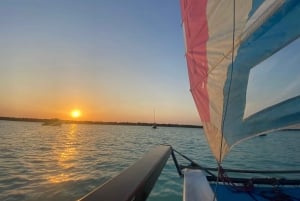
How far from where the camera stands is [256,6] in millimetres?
1533

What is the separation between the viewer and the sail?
1.53 metres

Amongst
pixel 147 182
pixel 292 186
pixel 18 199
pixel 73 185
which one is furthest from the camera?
pixel 73 185

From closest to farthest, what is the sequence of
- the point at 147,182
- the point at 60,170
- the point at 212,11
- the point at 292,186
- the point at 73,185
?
1. the point at 147,182
2. the point at 212,11
3. the point at 292,186
4. the point at 73,185
5. the point at 60,170

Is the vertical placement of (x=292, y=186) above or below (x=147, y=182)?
below

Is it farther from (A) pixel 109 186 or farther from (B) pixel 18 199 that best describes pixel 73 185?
(A) pixel 109 186

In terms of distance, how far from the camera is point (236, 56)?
6.06ft

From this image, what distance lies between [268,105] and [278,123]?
0.19 metres

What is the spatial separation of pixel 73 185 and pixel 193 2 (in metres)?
8.25

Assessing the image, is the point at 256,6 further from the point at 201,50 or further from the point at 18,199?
the point at 18,199

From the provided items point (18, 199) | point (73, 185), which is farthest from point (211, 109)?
point (73, 185)

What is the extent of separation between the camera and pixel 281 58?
1.82 meters

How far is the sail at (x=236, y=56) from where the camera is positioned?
1532 millimetres

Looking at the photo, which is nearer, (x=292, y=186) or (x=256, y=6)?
(x=256, y=6)

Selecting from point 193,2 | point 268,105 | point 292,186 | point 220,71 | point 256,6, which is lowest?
point 292,186
